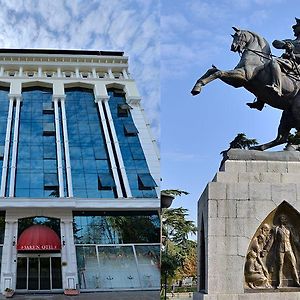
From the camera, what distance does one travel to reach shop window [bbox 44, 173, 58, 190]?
37188 mm

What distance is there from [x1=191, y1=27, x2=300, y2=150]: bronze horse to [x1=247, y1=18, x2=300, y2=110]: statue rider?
104 millimetres

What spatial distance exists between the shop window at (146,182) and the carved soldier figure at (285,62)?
1081 inches

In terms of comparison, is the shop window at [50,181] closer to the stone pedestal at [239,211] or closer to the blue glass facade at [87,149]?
the blue glass facade at [87,149]

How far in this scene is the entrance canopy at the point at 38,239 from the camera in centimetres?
3359

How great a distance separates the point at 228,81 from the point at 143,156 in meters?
31.0

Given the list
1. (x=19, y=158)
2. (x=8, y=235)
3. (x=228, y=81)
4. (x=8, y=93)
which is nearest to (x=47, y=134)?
(x=19, y=158)

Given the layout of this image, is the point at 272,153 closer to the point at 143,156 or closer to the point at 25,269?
the point at 25,269

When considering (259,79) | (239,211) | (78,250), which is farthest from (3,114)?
(239,211)

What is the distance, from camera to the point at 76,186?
37.8 meters

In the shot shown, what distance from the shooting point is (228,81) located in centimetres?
1109

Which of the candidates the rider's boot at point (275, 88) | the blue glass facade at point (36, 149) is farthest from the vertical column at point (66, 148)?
the rider's boot at point (275, 88)

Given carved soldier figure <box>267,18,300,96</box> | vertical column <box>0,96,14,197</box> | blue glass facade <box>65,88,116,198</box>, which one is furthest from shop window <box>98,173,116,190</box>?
carved soldier figure <box>267,18,300,96</box>

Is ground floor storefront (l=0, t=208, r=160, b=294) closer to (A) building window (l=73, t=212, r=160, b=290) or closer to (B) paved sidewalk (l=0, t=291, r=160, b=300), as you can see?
(A) building window (l=73, t=212, r=160, b=290)

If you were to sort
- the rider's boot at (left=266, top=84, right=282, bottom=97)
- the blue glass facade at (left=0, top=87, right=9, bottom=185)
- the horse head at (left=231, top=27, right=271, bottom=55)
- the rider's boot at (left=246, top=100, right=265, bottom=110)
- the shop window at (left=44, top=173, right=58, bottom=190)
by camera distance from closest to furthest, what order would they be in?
the rider's boot at (left=266, top=84, right=282, bottom=97), the horse head at (left=231, top=27, right=271, bottom=55), the rider's boot at (left=246, top=100, right=265, bottom=110), the shop window at (left=44, top=173, right=58, bottom=190), the blue glass facade at (left=0, top=87, right=9, bottom=185)
